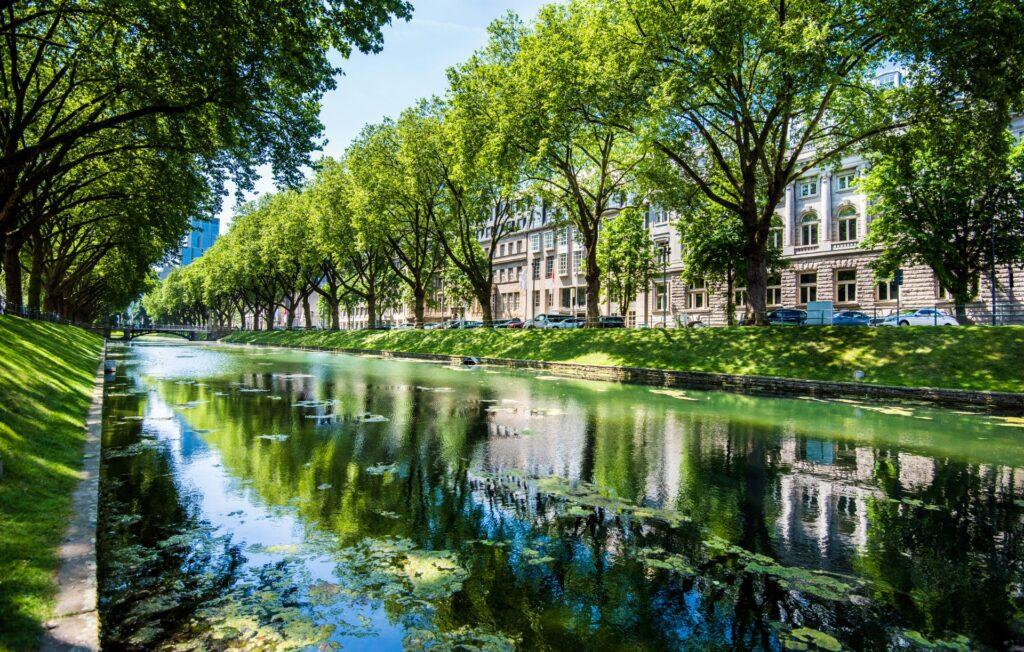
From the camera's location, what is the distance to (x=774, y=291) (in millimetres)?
51969

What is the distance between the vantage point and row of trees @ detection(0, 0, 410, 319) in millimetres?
11539

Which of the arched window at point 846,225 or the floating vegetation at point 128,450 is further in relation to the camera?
the arched window at point 846,225

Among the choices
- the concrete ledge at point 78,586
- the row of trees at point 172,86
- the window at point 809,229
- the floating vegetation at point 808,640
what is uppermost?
the window at point 809,229

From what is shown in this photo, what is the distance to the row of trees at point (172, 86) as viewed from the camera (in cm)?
1154

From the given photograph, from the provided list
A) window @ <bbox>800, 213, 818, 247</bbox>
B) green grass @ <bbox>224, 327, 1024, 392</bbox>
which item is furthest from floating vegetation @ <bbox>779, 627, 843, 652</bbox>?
window @ <bbox>800, 213, 818, 247</bbox>

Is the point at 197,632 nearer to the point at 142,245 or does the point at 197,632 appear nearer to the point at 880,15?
the point at 880,15

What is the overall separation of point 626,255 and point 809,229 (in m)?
16.2

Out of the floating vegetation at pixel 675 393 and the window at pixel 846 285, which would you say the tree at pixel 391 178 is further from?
the window at pixel 846 285

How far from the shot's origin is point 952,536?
226 inches

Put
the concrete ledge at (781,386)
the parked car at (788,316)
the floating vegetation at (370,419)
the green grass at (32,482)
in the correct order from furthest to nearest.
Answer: the parked car at (788,316)
the concrete ledge at (781,386)
the floating vegetation at (370,419)
the green grass at (32,482)

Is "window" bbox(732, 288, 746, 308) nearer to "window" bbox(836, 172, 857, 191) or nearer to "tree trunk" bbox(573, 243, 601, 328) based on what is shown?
"window" bbox(836, 172, 857, 191)

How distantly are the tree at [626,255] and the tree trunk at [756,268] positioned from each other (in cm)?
2481

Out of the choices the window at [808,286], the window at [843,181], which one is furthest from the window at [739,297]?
the window at [843,181]

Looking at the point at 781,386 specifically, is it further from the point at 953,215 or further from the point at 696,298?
the point at 696,298
